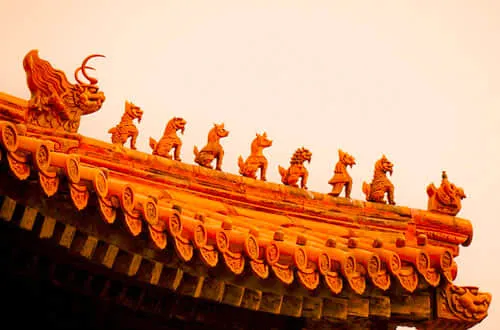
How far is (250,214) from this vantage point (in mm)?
8906

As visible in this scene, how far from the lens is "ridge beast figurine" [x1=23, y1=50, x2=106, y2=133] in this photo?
7.66m

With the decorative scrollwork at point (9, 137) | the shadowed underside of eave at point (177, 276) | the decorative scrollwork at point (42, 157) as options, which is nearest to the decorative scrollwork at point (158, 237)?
the shadowed underside of eave at point (177, 276)

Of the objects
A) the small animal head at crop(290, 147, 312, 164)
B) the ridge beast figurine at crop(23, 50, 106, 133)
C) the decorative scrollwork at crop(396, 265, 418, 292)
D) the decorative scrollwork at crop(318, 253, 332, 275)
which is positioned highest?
the small animal head at crop(290, 147, 312, 164)

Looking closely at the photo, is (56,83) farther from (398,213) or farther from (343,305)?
(398,213)

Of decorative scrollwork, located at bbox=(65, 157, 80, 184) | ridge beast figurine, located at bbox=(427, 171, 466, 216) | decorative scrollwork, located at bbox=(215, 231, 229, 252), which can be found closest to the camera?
decorative scrollwork, located at bbox=(65, 157, 80, 184)

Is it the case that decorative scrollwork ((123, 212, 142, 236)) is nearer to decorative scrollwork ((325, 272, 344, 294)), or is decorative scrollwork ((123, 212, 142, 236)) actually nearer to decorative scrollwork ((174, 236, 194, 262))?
decorative scrollwork ((174, 236, 194, 262))

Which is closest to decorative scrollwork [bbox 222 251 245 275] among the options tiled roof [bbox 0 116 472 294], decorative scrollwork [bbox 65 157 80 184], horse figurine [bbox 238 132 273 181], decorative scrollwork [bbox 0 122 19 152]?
tiled roof [bbox 0 116 472 294]

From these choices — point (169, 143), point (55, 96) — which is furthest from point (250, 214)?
point (55, 96)

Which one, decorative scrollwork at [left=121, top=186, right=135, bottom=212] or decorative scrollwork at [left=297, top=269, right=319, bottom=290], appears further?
decorative scrollwork at [left=297, top=269, right=319, bottom=290]

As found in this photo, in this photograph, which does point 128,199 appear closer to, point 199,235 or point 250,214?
point 199,235

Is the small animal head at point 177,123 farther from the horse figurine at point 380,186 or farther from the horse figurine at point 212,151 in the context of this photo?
the horse figurine at point 380,186

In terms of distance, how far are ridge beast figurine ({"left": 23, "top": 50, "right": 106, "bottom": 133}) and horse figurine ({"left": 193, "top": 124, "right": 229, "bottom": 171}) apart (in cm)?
130

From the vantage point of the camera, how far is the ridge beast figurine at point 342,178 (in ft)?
30.8

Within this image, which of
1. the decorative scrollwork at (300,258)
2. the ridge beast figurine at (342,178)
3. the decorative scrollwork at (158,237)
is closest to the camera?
the decorative scrollwork at (158,237)
